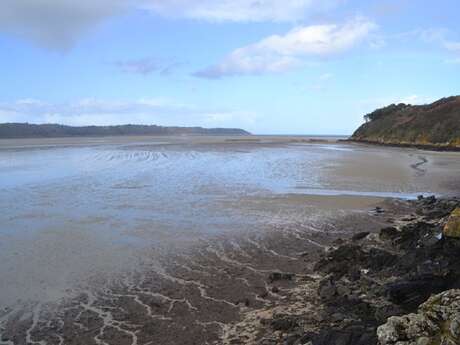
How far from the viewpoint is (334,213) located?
569 inches

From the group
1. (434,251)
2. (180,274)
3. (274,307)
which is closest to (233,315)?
(274,307)

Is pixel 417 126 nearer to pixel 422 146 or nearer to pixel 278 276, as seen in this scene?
pixel 422 146

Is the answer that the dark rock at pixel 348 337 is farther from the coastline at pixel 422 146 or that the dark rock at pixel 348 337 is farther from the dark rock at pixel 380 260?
the coastline at pixel 422 146

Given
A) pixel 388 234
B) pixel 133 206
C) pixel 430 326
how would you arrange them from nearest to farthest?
pixel 430 326 → pixel 388 234 → pixel 133 206

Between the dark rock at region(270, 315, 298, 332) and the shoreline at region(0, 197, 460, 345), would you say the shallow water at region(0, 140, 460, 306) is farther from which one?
the dark rock at region(270, 315, 298, 332)

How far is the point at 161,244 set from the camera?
430 inches

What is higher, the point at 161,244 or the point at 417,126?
the point at 417,126

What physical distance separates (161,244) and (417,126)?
53631mm

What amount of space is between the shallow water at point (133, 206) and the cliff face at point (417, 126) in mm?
23231

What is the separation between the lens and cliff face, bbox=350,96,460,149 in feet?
166

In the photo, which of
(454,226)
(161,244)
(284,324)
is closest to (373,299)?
(284,324)

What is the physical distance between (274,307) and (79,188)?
49.6 ft

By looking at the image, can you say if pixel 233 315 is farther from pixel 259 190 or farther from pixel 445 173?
pixel 445 173

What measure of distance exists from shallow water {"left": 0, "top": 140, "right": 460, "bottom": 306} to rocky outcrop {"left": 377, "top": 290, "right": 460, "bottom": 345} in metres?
5.54
